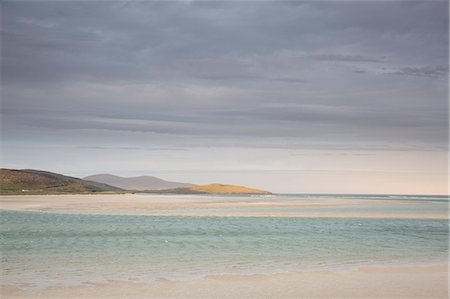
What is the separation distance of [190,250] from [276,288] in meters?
7.84

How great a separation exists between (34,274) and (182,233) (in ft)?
42.3

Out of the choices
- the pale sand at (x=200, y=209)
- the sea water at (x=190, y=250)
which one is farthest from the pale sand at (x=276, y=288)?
the pale sand at (x=200, y=209)

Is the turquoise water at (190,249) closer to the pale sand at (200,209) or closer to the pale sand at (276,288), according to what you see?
the pale sand at (276,288)

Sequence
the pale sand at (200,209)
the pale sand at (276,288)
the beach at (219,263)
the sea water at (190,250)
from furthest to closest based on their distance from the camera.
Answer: the pale sand at (200,209) → the sea water at (190,250) → the beach at (219,263) → the pale sand at (276,288)

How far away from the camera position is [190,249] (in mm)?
20984

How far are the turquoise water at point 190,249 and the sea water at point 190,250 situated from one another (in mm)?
28

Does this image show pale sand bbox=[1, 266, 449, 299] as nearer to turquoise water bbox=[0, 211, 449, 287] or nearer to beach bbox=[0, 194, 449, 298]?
beach bbox=[0, 194, 449, 298]

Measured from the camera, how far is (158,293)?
12.6 m

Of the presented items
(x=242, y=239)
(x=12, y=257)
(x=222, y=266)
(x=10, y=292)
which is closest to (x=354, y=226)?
(x=242, y=239)

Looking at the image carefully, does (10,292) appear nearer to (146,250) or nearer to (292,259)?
(146,250)

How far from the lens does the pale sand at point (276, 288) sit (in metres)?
12.5

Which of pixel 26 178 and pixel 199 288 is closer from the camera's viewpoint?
pixel 199 288

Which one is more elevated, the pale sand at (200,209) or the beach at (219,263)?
the pale sand at (200,209)

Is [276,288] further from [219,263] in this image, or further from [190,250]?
[190,250]
